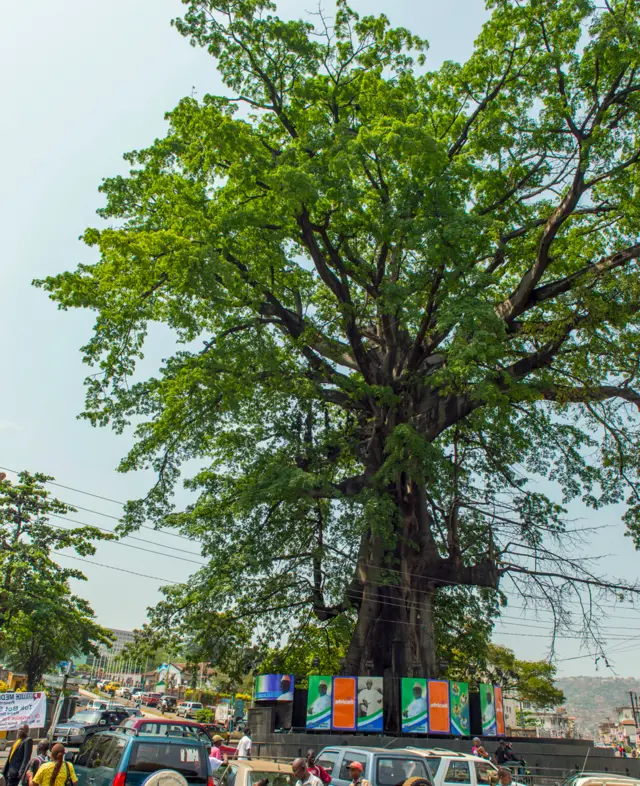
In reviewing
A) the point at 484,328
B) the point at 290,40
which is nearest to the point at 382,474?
the point at 484,328

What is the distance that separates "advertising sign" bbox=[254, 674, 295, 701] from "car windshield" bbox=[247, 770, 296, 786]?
921cm

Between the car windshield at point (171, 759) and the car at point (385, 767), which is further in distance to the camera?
the car at point (385, 767)

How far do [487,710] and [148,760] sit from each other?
13140 mm

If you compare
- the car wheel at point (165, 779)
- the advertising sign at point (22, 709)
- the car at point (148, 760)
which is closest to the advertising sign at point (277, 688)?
the advertising sign at point (22, 709)

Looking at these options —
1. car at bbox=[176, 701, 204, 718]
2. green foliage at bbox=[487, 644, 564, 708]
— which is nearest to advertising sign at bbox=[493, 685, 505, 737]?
car at bbox=[176, 701, 204, 718]

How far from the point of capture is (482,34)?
63.9ft

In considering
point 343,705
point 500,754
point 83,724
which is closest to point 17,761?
point 343,705

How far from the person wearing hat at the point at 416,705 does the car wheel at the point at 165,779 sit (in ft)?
35.1

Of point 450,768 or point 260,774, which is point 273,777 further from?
point 450,768

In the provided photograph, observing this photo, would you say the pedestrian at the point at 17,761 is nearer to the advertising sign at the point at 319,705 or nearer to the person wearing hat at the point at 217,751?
the person wearing hat at the point at 217,751

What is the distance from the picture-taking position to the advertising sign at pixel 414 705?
1703 centimetres

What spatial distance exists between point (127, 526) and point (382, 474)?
24.5 ft

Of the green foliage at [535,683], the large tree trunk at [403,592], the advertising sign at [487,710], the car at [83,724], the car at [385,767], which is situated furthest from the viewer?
the green foliage at [535,683]

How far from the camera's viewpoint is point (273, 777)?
8.73m
